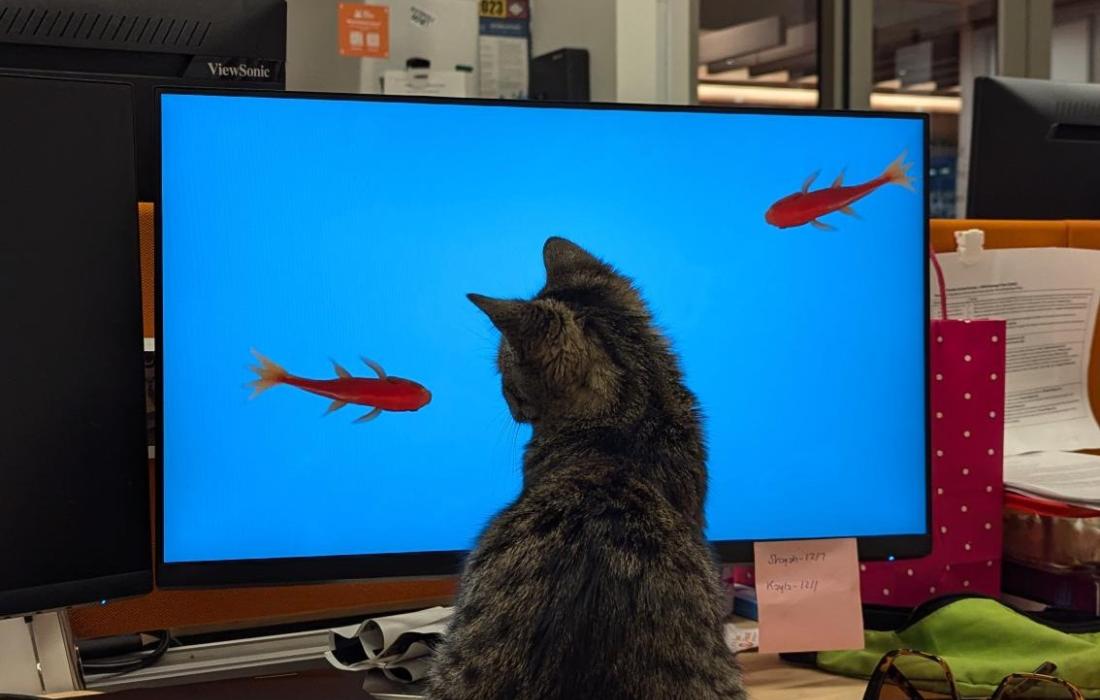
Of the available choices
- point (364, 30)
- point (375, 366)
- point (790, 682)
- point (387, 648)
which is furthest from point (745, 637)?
point (364, 30)

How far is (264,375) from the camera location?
0.77 meters

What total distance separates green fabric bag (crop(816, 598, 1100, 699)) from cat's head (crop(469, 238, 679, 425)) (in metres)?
0.37

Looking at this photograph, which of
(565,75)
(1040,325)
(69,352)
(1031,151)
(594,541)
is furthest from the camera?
(565,75)

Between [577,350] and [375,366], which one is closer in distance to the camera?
[577,350]

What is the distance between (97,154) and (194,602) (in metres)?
0.42

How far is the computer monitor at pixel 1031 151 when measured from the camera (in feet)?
4.42

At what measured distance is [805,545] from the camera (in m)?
0.86

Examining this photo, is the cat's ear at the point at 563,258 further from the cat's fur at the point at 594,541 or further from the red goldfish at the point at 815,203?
the red goldfish at the point at 815,203

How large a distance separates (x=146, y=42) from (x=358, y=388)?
0.52 metres

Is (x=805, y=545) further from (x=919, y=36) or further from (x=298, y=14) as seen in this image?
(x=919, y=36)

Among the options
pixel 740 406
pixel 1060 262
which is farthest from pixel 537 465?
pixel 1060 262

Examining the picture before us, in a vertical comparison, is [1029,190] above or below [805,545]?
above

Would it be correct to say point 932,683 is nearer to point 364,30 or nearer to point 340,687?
point 340,687

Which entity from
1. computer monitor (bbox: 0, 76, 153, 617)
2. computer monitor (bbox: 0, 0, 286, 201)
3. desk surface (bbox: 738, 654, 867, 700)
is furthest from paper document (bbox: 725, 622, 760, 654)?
computer monitor (bbox: 0, 0, 286, 201)
